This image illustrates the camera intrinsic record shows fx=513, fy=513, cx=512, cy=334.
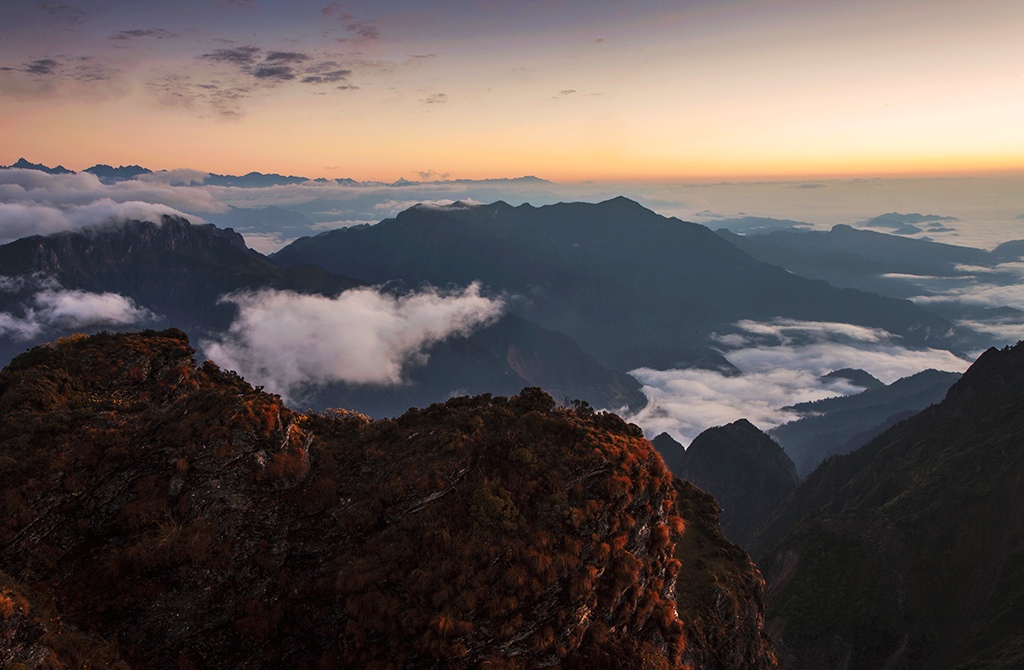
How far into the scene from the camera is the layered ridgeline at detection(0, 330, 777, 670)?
20578mm

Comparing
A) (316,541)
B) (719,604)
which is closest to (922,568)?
(719,604)

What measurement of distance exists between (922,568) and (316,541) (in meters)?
125

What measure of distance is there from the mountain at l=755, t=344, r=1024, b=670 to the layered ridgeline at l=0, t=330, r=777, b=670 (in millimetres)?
83109

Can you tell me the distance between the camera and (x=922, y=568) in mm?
102062

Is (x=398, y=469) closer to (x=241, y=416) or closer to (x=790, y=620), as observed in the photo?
(x=241, y=416)

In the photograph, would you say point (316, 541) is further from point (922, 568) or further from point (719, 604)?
point (922, 568)

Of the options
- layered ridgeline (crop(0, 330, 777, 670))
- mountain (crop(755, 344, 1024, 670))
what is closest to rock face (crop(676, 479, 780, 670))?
layered ridgeline (crop(0, 330, 777, 670))

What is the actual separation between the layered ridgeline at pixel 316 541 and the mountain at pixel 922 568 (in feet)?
273

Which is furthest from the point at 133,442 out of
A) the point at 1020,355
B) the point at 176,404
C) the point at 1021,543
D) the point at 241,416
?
the point at 1020,355

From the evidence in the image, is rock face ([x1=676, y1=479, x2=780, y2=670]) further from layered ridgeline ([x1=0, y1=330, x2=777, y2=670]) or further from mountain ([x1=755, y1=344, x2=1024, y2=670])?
mountain ([x1=755, y1=344, x2=1024, y2=670])

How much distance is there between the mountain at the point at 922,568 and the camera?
8994 centimetres

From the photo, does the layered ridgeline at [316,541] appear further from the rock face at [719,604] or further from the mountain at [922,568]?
Answer: the mountain at [922,568]

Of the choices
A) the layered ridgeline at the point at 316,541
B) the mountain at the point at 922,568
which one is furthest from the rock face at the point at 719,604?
the mountain at the point at 922,568

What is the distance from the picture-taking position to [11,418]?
84.9 ft
